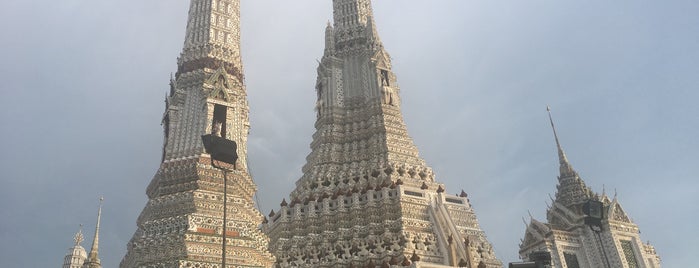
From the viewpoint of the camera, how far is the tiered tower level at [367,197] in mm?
24219

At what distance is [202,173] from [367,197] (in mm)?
11330

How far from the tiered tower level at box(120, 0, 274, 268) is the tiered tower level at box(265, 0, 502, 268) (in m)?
7.23

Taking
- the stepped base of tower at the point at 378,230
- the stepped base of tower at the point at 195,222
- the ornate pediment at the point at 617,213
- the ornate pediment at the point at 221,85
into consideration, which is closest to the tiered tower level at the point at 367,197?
the stepped base of tower at the point at 378,230

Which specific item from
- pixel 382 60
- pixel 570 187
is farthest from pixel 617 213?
Answer: pixel 382 60

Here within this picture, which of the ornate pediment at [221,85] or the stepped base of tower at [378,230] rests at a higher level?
the ornate pediment at [221,85]

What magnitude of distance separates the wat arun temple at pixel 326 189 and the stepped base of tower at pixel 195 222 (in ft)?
0.13

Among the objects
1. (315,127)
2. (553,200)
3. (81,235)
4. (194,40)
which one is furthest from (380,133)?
(81,235)

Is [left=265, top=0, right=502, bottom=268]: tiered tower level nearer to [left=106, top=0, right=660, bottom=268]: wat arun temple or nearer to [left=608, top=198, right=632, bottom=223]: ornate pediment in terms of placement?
[left=106, top=0, right=660, bottom=268]: wat arun temple

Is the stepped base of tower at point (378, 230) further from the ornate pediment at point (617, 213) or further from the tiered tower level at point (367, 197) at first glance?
the ornate pediment at point (617, 213)

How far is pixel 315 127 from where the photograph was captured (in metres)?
34.2

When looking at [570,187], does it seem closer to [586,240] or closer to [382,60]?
[586,240]

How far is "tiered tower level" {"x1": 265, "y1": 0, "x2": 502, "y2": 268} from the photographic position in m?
24.2

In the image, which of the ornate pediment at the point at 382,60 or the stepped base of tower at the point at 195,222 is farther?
the ornate pediment at the point at 382,60

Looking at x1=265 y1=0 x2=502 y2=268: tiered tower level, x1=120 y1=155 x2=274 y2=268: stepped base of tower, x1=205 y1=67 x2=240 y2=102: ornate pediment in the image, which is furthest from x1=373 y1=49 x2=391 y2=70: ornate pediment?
x1=120 y1=155 x2=274 y2=268: stepped base of tower
